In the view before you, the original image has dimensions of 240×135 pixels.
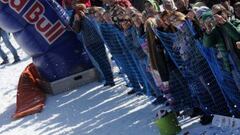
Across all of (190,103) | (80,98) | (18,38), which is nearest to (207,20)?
(190,103)

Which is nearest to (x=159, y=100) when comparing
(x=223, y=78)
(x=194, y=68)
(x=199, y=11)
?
(x=194, y=68)

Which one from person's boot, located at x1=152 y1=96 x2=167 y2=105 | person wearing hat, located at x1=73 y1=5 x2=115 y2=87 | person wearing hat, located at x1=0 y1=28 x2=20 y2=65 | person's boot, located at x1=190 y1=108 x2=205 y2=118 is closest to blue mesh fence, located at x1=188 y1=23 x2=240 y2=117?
person's boot, located at x1=190 y1=108 x2=205 y2=118

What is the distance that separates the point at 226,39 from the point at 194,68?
88cm

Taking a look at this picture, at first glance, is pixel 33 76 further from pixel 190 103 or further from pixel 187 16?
pixel 187 16

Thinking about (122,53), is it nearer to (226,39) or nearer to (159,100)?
(159,100)

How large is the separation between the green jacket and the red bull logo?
191 inches

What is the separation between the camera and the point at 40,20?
378 inches

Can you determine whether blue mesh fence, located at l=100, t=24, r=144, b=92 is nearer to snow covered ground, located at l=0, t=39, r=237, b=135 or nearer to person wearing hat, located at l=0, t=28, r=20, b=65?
snow covered ground, located at l=0, t=39, r=237, b=135

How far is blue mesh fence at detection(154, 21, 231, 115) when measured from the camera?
5875 mm

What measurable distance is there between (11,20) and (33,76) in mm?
1539

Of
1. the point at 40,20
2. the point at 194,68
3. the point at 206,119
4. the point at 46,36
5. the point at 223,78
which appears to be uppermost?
the point at 40,20

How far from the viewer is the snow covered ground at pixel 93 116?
6883mm

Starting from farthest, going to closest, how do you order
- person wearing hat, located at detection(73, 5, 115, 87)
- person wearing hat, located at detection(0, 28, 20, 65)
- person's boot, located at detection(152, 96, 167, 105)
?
person wearing hat, located at detection(0, 28, 20, 65)
person wearing hat, located at detection(73, 5, 115, 87)
person's boot, located at detection(152, 96, 167, 105)

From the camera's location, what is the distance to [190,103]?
6543 mm
